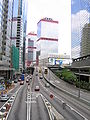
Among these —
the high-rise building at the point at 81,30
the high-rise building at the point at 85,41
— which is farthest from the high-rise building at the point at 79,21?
the high-rise building at the point at 85,41

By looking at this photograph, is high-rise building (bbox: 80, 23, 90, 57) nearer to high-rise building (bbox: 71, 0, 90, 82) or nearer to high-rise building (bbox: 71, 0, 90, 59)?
high-rise building (bbox: 71, 0, 90, 82)

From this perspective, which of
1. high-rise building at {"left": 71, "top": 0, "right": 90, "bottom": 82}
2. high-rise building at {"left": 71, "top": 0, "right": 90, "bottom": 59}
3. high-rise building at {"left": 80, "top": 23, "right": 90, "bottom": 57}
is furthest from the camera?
high-rise building at {"left": 71, "top": 0, "right": 90, "bottom": 59}

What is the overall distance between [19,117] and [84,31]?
138249 millimetres

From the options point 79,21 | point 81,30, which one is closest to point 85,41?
point 81,30

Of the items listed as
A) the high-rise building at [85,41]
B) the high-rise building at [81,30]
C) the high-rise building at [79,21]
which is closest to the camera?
the high-rise building at [85,41]

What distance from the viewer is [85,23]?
154 m

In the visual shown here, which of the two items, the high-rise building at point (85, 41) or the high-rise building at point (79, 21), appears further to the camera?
the high-rise building at point (79, 21)

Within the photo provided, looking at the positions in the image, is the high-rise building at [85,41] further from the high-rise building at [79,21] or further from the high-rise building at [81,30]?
the high-rise building at [79,21]

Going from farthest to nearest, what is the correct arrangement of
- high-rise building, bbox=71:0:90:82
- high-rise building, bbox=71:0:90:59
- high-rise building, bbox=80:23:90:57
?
1. high-rise building, bbox=71:0:90:59
2. high-rise building, bbox=71:0:90:82
3. high-rise building, bbox=80:23:90:57

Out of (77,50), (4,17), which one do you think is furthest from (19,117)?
(77,50)

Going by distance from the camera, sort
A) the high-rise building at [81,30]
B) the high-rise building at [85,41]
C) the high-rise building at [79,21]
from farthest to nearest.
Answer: the high-rise building at [79,21] → the high-rise building at [81,30] → the high-rise building at [85,41]

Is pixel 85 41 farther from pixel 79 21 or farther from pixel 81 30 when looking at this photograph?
pixel 79 21

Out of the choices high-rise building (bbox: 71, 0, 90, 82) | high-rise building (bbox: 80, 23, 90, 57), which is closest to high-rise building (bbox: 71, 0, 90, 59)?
high-rise building (bbox: 71, 0, 90, 82)

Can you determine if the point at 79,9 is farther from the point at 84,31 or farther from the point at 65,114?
the point at 65,114
